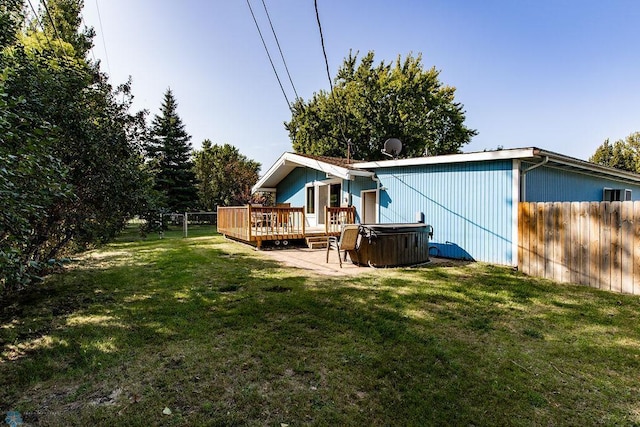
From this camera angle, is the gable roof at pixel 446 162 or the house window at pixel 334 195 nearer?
the gable roof at pixel 446 162

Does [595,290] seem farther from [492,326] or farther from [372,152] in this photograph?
[372,152]

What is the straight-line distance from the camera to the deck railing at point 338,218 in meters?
11.4

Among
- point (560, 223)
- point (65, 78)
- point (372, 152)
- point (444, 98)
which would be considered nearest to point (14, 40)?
point (65, 78)

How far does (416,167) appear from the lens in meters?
9.52

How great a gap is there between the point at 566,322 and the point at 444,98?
90.1ft

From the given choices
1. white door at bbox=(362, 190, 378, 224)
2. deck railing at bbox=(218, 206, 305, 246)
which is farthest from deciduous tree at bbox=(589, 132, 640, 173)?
deck railing at bbox=(218, 206, 305, 246)

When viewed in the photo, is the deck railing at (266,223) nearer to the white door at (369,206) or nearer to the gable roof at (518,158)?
the white door at (369,206)

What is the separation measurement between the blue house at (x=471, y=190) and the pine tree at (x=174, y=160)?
14236mm

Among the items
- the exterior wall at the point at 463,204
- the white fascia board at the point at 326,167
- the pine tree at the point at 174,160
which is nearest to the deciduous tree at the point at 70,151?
the white fascia board at the point at 326,167

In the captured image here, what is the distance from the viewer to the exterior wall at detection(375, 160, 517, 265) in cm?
743

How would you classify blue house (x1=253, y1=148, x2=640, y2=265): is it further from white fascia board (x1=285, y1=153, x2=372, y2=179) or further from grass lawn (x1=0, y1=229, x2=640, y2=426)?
grass lawn (x1=0, y1=229, x2=640, y2=426)

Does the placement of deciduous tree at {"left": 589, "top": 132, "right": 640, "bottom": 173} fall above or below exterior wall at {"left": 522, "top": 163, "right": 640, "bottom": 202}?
above

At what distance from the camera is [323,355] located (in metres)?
3.26

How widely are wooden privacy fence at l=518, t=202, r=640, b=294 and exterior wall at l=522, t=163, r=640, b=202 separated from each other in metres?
1.06
